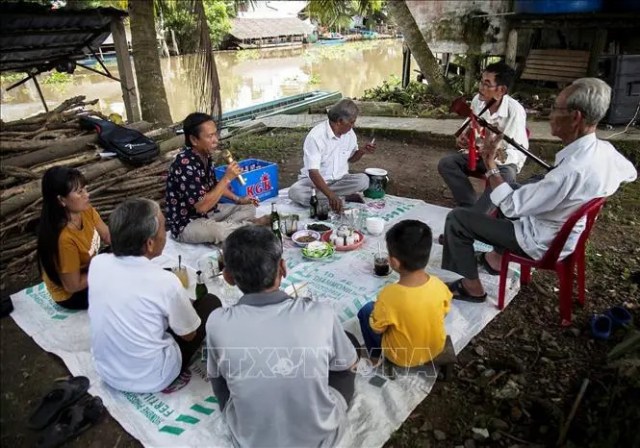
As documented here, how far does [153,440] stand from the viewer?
7.39 feet

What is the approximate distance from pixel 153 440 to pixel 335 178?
328cm

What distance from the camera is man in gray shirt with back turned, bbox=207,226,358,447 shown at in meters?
1.77

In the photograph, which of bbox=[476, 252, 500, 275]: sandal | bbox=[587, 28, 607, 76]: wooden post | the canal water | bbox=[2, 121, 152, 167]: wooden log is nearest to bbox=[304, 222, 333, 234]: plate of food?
bbox=[476, 252, 500, 275]: sandal

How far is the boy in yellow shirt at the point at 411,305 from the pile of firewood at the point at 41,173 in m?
3.32

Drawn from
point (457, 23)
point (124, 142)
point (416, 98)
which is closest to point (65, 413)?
point (124, 142)

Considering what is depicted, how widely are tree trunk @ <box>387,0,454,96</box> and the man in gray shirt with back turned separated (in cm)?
947

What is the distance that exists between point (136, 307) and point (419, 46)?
9.81 metres

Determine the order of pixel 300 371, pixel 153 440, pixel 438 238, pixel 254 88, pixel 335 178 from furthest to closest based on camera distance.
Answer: pixel 254 88, pixel 335 178, pixel 438 238, pixel 153 440, pixel 300 371

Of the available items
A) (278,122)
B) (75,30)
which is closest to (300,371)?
(75,30)

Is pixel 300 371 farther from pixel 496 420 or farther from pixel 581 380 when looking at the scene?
pixel 581 380

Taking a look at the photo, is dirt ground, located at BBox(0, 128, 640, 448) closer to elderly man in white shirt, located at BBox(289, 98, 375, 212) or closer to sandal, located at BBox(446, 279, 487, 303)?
sandal, located at BBox(446, 279, 487, 303)

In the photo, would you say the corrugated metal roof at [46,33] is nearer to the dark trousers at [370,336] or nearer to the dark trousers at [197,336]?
the dark trousers at [197,336]

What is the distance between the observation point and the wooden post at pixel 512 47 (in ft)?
31.7

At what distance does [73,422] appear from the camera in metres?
2.32
